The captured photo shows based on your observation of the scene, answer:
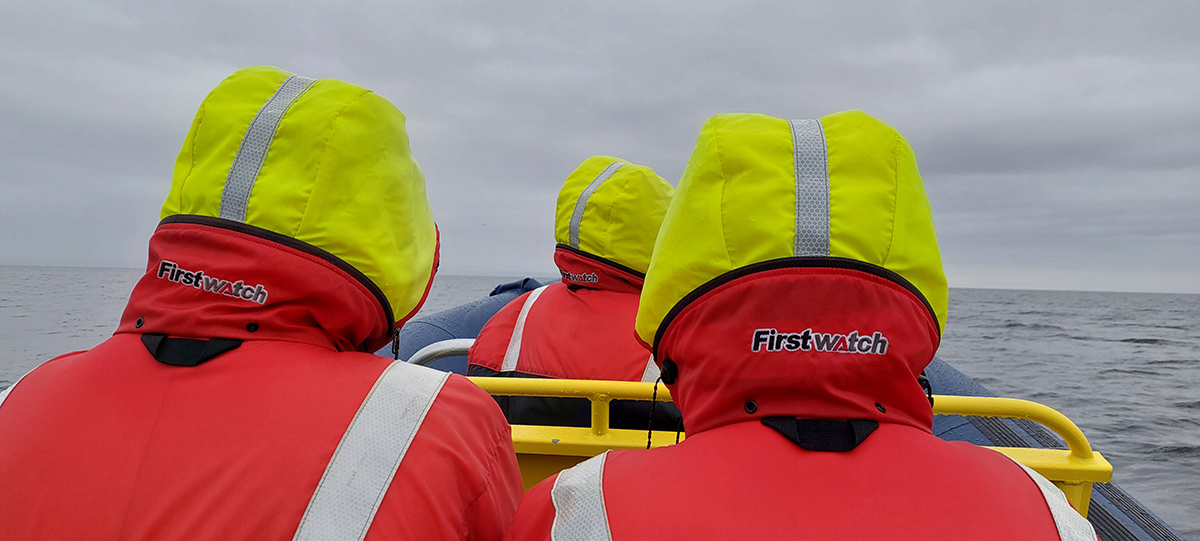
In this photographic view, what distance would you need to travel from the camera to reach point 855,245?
3.16 ft

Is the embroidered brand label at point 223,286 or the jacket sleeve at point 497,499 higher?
the embroidered brand label at point 223,286

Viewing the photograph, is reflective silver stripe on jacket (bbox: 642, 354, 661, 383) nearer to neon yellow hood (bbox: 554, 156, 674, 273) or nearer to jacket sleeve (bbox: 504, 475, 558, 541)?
neon yellow hood (bbox: 554, 156, 674, 273)

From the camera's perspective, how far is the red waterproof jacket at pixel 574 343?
246cm

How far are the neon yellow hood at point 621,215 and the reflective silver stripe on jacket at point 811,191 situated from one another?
1764mm

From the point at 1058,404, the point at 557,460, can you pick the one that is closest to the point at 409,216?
the point at 557,460

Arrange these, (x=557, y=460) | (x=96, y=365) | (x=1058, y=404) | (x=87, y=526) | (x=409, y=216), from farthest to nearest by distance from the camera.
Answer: (x=1058, y=404) → (x=557, y=460) → (x=409, y=216) → (x=96, y=365) → (x=87, y=526)

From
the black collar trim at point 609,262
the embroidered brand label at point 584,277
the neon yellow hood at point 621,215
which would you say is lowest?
the embroidered brand label at point 584,277

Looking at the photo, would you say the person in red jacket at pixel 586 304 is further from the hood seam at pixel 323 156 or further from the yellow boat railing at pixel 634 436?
the hood seam at pixel 323 156

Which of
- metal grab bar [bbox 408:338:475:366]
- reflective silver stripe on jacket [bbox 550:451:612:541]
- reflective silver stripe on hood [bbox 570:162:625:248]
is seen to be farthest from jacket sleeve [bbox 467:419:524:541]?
reflective silver stripe on hood [bbox 570:162:625:248]

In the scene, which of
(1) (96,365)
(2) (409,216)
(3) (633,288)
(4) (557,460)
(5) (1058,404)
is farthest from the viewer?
(5) (1058,404)

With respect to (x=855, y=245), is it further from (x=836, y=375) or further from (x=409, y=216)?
(x=409, y=216)

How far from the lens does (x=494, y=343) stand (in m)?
3.01

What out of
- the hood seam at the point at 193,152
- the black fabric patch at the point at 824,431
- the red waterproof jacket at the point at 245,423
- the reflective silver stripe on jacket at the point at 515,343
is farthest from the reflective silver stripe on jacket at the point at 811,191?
the reflective silver stripe on jacket at the point at 515,343

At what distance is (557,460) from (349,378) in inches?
40.2
